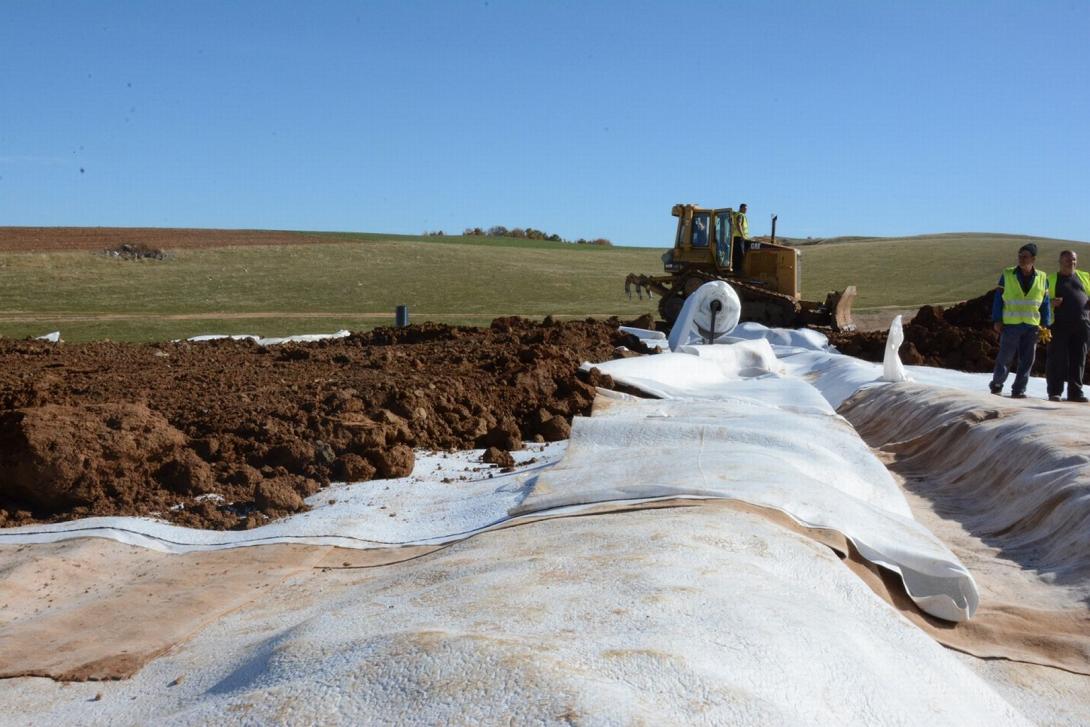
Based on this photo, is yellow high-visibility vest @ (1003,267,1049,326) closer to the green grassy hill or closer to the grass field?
the grass field

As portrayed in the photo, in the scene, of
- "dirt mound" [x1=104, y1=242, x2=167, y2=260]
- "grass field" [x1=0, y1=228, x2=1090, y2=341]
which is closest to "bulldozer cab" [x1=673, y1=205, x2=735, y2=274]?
"grass field" [x1=0, y1=228, x2=1090, y2=341]

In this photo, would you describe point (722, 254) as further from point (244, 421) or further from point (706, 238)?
point (244, 421)

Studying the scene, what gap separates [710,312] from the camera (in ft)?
38.1

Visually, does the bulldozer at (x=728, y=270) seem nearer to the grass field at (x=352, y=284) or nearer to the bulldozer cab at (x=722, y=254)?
the bulldozer cab at (x=722, y=254)

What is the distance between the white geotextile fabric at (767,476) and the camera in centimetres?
390

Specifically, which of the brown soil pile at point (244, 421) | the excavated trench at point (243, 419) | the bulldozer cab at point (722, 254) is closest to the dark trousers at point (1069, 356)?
the excavated trench at point (243, 419)

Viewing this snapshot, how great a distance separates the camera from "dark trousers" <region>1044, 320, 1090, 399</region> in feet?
28.6

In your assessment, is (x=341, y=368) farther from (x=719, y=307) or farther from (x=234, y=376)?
(x=719, y=307)

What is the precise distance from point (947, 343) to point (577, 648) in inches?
486

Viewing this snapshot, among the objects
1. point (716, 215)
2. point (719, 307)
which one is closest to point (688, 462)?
point (719, 307)

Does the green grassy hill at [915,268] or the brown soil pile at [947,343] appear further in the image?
the green grassy hill at [915,268]

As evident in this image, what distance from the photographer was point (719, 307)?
11.5m

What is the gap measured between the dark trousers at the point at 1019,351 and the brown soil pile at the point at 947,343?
3637 millimetres

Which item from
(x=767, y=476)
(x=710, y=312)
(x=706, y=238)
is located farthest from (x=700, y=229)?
(x=767, y=476)
